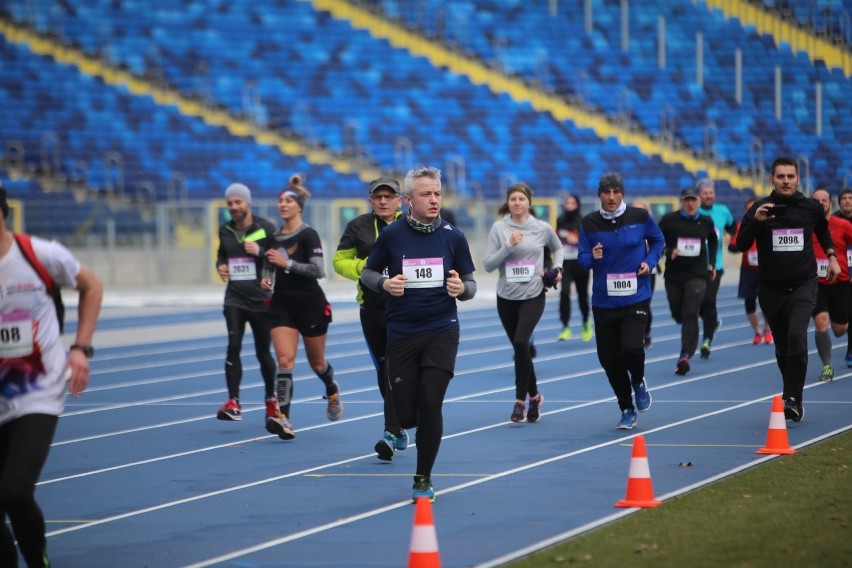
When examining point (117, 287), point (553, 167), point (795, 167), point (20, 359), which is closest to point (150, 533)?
point (20, 359)

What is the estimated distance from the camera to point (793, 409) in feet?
37.6

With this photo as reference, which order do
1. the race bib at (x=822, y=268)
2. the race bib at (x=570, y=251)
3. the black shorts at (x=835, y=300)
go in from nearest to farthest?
the race bib at (x=822, y=268)
the black shorts at (x=835, y=300)
the race bib at (x=570, y=251)

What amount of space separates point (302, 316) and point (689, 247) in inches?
235

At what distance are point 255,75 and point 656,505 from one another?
34.3 m

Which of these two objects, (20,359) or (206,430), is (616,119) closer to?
(206,430)

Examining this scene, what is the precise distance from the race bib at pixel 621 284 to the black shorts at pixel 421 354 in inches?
128

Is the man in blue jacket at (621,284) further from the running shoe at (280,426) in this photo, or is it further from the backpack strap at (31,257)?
the backpack strap at (31,257)

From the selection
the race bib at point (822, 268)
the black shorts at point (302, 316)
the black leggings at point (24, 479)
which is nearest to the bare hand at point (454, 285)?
the black leggings at point (24, 479)

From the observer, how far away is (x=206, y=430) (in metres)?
12.6

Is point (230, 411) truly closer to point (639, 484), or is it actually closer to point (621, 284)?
point (621, 284)

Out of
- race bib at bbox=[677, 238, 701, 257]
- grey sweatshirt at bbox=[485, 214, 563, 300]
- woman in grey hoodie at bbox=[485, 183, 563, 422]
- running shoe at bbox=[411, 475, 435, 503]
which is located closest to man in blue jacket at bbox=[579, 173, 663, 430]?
woman in grey hoodie at bbox=[485, 183, 563, 422]

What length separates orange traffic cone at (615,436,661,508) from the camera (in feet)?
26.6

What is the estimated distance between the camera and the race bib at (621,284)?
1174cm

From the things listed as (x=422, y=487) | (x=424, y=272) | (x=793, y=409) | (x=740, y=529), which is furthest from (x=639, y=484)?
(x=793, y=409)
